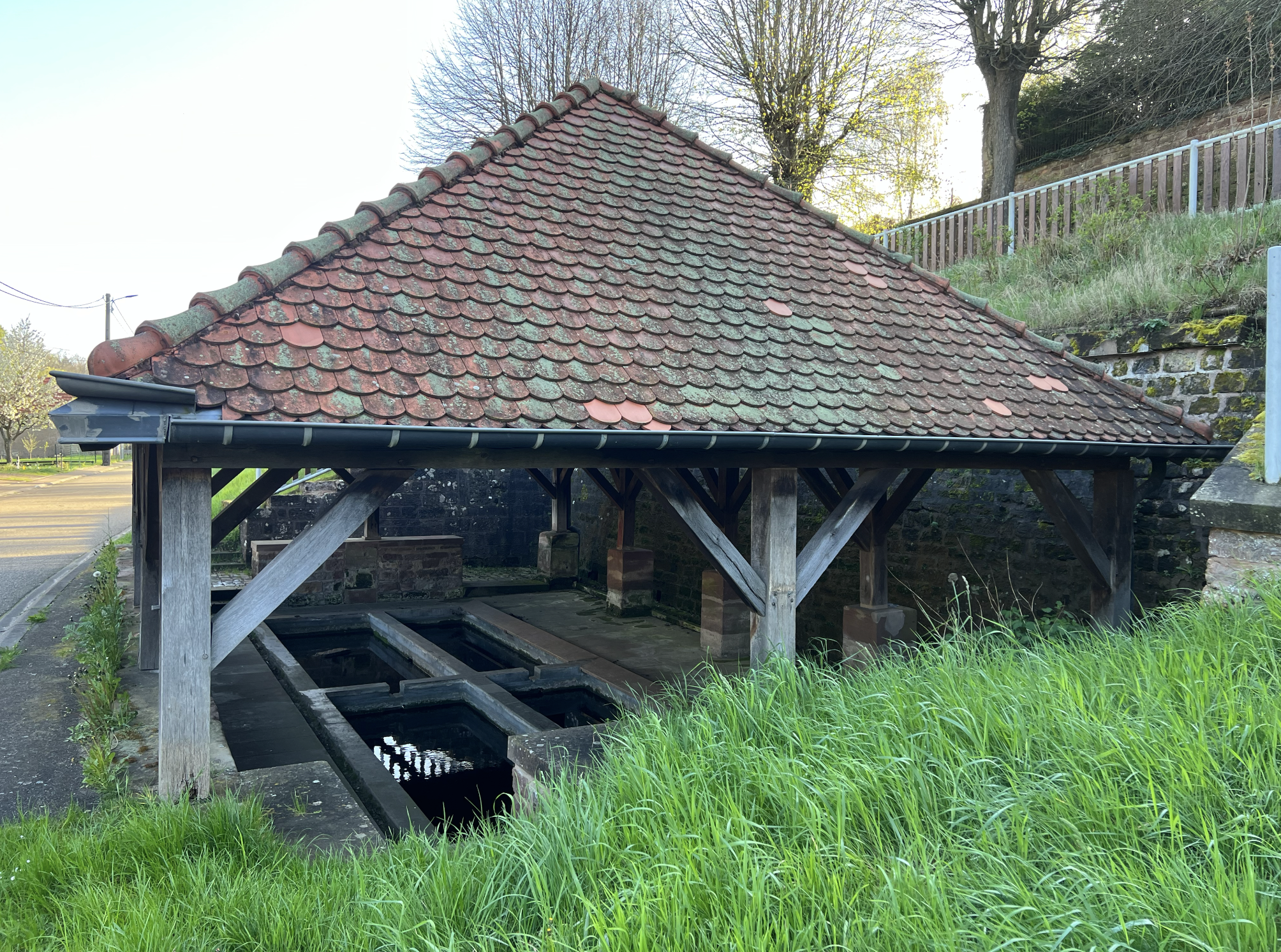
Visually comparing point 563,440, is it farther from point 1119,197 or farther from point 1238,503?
point 1119,197

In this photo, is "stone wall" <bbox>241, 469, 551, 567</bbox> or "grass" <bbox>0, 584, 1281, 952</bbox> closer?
"grass" <bbox>0, 584, 1281, 952</bbox>

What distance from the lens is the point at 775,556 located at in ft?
15.6

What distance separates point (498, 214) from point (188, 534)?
97.9 inches

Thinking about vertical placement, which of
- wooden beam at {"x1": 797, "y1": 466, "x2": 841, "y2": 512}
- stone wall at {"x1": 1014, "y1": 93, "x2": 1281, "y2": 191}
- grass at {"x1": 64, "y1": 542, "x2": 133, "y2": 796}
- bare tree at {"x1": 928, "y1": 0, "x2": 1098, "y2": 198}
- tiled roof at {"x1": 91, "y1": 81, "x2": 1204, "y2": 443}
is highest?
bare tree at {"x1": 928, "y1": 0, "x2": 1098, "y2": 198}

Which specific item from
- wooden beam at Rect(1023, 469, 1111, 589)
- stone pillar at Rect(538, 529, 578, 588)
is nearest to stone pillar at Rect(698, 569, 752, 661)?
wooden beam at Rect(1023, 469, 1111, 589)

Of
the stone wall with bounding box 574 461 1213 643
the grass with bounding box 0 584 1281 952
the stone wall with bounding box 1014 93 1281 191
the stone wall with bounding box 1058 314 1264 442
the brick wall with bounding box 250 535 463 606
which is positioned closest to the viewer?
the grass with bounding box 0 584 1281 952

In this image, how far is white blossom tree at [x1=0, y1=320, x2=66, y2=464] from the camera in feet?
110

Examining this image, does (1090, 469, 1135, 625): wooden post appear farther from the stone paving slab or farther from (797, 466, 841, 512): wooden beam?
the stone paving slab

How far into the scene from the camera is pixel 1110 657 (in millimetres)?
3352

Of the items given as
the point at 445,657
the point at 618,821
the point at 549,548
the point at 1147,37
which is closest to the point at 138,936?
the point at 618,821

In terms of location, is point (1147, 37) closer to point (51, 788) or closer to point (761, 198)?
point (761, 198)

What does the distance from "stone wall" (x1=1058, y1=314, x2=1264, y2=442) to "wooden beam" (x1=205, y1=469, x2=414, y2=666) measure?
564 cm

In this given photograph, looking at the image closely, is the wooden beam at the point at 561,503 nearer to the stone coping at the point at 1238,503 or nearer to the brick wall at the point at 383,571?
the brick wall at the point at 383,571

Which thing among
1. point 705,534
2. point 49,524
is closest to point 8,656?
point 705,534
